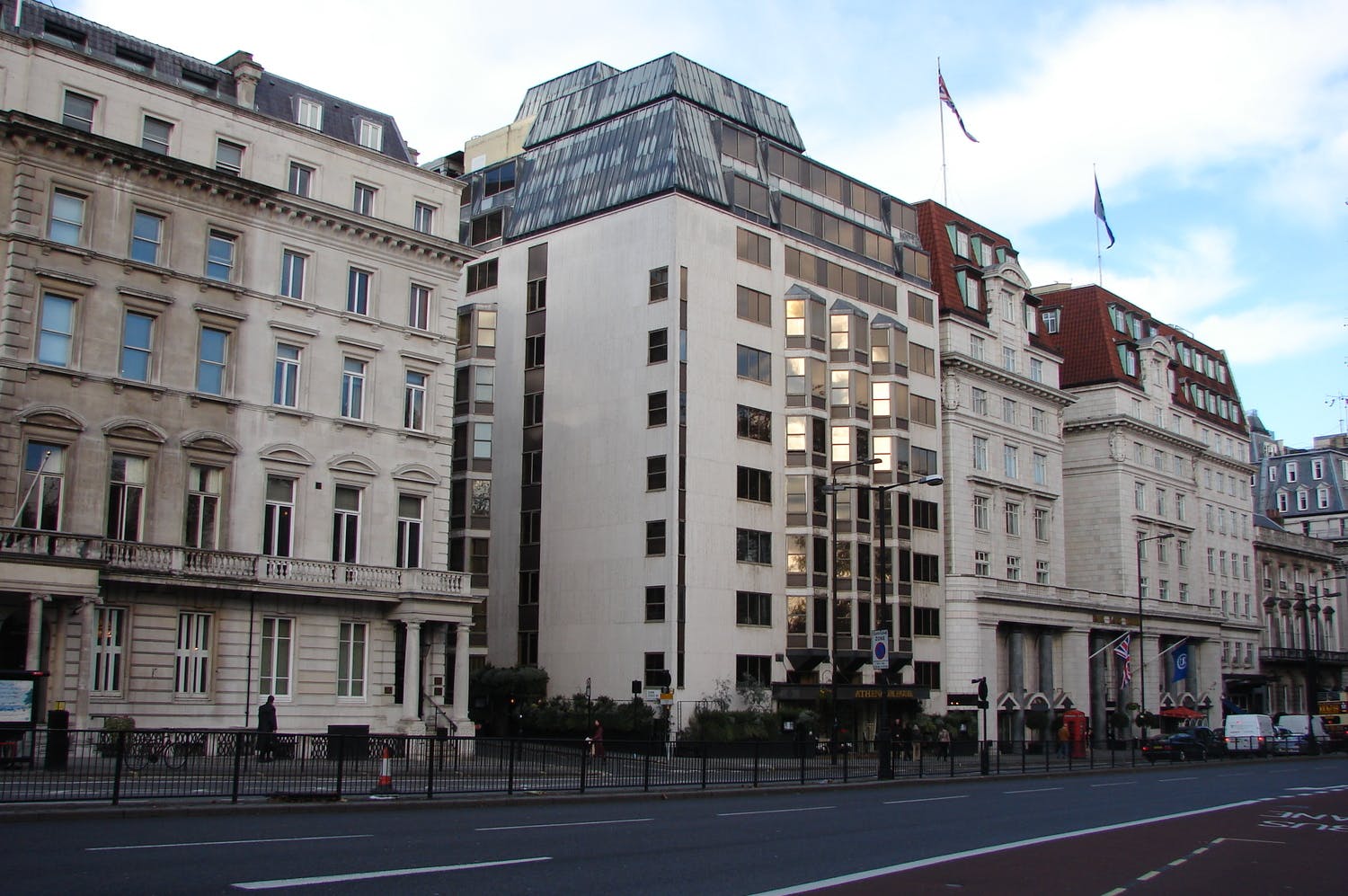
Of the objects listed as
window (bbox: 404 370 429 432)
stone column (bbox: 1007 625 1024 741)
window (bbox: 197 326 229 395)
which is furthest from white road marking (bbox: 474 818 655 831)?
stone column (bbox: 1007 625 1024 741)

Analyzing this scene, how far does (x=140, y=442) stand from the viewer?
36.7 meters

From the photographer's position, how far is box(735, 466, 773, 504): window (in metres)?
53.9

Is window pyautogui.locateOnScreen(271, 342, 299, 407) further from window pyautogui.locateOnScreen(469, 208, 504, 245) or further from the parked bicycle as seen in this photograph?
window pyautogui.locateOnScreen(469, 208, 504, 245)

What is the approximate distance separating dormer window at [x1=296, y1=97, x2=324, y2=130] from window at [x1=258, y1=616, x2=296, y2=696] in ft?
55.4

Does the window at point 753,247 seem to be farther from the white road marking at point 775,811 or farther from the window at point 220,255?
the white road marking at point 775,811

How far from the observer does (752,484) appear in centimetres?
5456

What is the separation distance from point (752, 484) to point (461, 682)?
16546 millimetres

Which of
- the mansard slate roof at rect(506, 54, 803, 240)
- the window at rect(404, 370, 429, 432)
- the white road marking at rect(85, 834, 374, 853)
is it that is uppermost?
the mansard slate roof at rect(506, 54, 803, 240)

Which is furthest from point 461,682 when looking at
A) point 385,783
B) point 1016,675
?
point 1016,675

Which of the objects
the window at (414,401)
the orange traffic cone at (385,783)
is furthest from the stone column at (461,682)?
the orange traffic cone at (385,783)

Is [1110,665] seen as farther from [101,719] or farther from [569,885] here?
[569,885]

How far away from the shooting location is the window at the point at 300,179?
1630 inches

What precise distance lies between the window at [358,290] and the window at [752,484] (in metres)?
17.9

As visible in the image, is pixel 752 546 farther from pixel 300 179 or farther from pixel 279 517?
pixel 300 179
